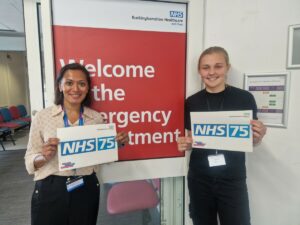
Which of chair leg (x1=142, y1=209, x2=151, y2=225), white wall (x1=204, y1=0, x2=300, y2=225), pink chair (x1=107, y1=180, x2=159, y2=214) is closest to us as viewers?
white wall (x1=204, y1=0, x2=300, y2=225)

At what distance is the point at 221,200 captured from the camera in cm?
133

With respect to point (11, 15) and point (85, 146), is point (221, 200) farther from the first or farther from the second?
point (11, 15)

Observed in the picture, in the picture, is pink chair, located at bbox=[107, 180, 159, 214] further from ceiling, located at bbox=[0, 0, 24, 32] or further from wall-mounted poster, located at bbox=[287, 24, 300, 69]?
ceiling, located at bbox=[0, 0, 24, 32]

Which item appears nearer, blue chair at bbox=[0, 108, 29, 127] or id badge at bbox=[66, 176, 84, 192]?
id badge at bbox=[66, 176, 84, 192]

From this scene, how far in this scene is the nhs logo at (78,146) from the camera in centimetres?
116

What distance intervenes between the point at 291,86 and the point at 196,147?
797mm

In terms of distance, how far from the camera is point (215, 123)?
130 cm

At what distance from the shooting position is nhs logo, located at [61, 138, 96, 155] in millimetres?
1158

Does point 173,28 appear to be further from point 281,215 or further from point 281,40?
point 281,215

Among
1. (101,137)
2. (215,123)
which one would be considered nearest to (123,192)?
(101,137)

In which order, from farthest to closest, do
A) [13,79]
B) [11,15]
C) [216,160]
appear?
[13,79]
[11,15]
[216,160]

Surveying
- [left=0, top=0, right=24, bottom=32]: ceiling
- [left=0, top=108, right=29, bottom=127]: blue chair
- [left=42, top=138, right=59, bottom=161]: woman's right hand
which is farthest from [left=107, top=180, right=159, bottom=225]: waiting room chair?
[left=0, top=108, right=29, bottom=127]: blue chair

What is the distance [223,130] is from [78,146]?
34.1 inches

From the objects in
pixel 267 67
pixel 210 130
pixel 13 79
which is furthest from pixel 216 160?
pixel 13 79
